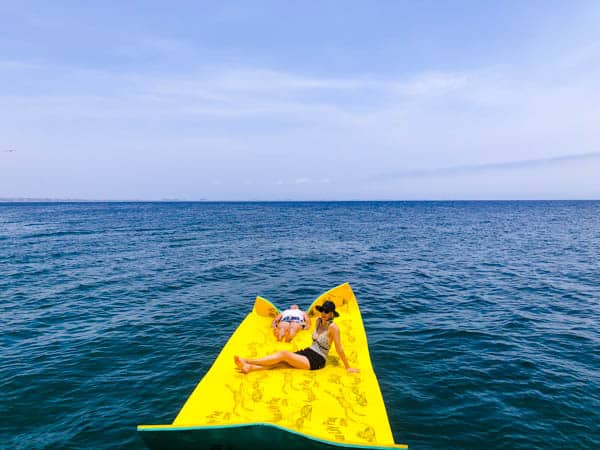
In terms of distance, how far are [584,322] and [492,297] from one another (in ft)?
14.7

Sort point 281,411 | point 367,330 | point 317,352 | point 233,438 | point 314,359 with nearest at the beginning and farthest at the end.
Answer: point 233,438 → point 281,411 → point 314,359 → point 317,352 → point 367,330

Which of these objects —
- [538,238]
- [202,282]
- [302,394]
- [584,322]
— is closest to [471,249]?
[538,238]

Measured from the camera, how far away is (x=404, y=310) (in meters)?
17.5

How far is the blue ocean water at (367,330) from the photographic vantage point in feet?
28.7

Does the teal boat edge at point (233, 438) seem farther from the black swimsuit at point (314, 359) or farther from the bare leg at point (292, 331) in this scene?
the bare leg at point (292, 331)

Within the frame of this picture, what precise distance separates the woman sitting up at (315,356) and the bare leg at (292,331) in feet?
7.99

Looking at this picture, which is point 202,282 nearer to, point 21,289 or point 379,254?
point 21,289

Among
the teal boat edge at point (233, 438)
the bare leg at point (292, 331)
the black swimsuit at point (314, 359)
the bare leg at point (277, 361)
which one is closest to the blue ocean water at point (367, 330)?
the black swimsuit at point (314, 359)

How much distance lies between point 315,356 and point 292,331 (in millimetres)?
2725

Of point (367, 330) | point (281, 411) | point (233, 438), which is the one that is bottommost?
point (367, 330)

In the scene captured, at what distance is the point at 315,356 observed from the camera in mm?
9242

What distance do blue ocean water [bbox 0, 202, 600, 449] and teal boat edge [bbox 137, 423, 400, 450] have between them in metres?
2.85

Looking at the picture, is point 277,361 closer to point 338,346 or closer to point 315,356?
point 315,356

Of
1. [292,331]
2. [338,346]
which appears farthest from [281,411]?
[292,331]
